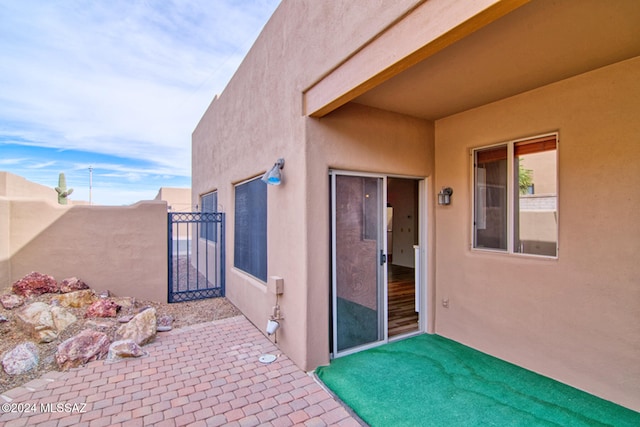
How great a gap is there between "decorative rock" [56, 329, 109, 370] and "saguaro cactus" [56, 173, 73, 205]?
12.9m

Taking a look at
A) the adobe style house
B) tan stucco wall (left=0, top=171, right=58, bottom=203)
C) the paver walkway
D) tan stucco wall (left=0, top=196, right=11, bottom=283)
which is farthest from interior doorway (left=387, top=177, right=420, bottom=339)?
tan stucco wall (left=0, top=171, right=58, bottom=203)

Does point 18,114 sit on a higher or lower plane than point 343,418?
higher

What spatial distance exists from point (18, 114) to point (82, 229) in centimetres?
1130

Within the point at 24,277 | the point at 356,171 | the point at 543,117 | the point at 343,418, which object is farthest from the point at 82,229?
the point at 543,117

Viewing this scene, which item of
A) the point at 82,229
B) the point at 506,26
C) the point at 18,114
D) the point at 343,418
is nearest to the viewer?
the point at 506,26

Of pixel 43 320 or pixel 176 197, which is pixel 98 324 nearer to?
pixel 43 320

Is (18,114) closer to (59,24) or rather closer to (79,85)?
(79,85)

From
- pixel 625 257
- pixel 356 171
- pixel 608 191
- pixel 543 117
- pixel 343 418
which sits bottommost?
pixel 343 418

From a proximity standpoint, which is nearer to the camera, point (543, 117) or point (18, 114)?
point (543, 117)

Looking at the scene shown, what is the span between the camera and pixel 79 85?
10.7 meters

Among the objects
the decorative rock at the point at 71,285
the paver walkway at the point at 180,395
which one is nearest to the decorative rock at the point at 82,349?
the paver walkway at the point at 180,395

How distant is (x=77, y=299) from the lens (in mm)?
5461

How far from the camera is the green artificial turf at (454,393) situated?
9.37 ft

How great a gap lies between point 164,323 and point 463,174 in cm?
569
